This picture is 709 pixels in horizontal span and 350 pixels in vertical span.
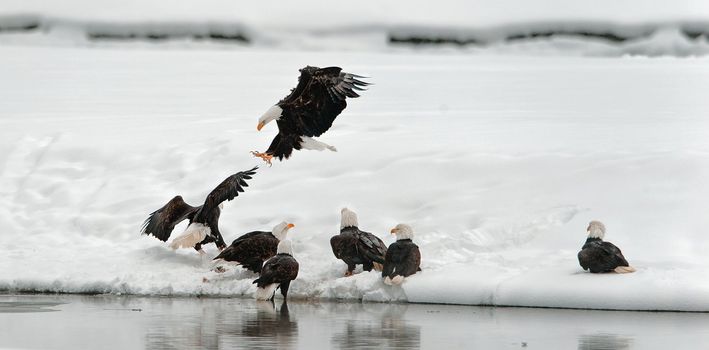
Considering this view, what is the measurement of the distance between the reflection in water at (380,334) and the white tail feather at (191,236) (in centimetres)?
251

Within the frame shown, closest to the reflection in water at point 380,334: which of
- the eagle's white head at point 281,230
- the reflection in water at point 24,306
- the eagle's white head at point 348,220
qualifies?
the eagle's white head at point 348,220

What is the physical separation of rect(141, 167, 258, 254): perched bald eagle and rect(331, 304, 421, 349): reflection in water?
2.34 m

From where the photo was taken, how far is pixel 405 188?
1478 cm

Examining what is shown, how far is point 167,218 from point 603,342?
17.7 ft

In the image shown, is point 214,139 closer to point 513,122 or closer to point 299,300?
point 513,122

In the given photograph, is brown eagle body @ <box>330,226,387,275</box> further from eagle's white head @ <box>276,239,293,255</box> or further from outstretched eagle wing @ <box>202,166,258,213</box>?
outstretched eagle wing @ <box>202,166,258,213</box>

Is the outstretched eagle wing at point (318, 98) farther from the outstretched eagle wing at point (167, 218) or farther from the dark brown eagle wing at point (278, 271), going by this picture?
the dark brown eagle wing at point (278, 271)

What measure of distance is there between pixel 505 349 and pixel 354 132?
8.77 metres

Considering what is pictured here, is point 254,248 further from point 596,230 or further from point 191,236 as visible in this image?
point 596,230

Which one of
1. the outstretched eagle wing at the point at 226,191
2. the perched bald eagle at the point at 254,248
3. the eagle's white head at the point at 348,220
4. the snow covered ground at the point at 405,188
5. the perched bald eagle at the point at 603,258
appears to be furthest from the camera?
the outstretched eagle wing at the point at 226,191

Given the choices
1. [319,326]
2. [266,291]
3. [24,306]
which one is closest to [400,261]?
[266,291]

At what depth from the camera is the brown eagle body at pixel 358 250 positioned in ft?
40.7

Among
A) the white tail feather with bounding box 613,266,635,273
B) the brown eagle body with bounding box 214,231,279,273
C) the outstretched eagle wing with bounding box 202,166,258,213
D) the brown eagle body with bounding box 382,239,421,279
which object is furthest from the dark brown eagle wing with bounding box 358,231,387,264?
the white tail feather with bounding box 613,266,635,273

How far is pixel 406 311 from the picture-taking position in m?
11.5
